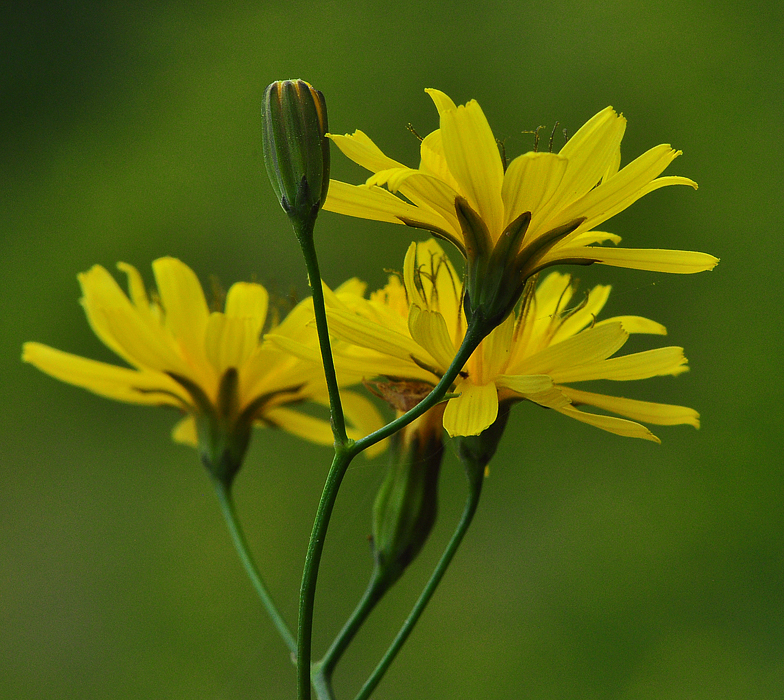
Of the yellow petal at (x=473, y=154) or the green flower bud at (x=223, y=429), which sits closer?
the yellow petal at (x=473, y=154)

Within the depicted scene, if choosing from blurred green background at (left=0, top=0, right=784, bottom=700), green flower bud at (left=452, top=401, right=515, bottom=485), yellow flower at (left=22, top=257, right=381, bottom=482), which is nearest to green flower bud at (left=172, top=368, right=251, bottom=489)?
yellow flower at (left=22, top=257, right=381, bottom=482)

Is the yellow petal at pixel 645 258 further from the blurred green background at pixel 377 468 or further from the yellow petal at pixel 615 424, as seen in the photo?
the blurred green background at pixel 377 468

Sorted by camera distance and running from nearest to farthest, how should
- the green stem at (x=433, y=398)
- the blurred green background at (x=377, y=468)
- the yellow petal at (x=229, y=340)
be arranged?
the green stem at (x=433, y=398) < the yellow petal at (x=229, y=340) < the blurred green background at (x=377, y=468)

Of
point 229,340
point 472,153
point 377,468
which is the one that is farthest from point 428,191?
point 377,468

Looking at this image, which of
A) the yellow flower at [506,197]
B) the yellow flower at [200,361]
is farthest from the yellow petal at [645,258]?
the yellow flower at [200,361]

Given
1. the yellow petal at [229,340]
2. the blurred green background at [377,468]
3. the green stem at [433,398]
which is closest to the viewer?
the green stem at [433,398]

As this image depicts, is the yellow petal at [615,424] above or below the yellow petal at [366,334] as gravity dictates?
below

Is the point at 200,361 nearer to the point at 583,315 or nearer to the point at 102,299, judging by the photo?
the point at 102,299
